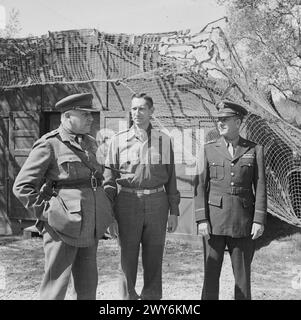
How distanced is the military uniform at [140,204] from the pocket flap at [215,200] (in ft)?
1.02

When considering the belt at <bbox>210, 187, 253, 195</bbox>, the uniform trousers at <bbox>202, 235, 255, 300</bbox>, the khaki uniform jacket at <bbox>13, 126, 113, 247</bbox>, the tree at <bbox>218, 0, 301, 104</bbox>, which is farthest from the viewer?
the tree at <bbox>218, 0, 301, 104</bbox>

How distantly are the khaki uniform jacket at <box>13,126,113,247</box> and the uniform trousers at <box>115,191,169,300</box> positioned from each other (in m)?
0.35

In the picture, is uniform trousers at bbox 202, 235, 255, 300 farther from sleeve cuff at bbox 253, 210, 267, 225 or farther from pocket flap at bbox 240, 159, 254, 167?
pocket flap at bbox 240, 159, 254, 167

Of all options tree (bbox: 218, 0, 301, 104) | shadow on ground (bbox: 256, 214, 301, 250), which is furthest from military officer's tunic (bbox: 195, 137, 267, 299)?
tree (bbox: 218, 0, 301, 104)

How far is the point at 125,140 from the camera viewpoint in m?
3.69

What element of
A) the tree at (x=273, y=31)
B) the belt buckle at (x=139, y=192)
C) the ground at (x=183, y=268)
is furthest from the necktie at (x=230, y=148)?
the tree at (x=273, y=31)

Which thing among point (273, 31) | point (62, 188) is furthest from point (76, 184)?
point (273, 31)

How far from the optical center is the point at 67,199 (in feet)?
10.0

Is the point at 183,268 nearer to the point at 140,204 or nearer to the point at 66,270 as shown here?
the point at 140,204

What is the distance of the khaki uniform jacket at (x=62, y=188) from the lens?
2.99 m

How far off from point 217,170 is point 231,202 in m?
0.27

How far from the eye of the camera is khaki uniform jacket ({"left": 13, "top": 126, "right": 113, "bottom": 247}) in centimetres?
299

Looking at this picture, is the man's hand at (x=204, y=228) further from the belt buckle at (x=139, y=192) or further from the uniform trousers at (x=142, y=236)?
the belt buckle at (x=139, y=192)
